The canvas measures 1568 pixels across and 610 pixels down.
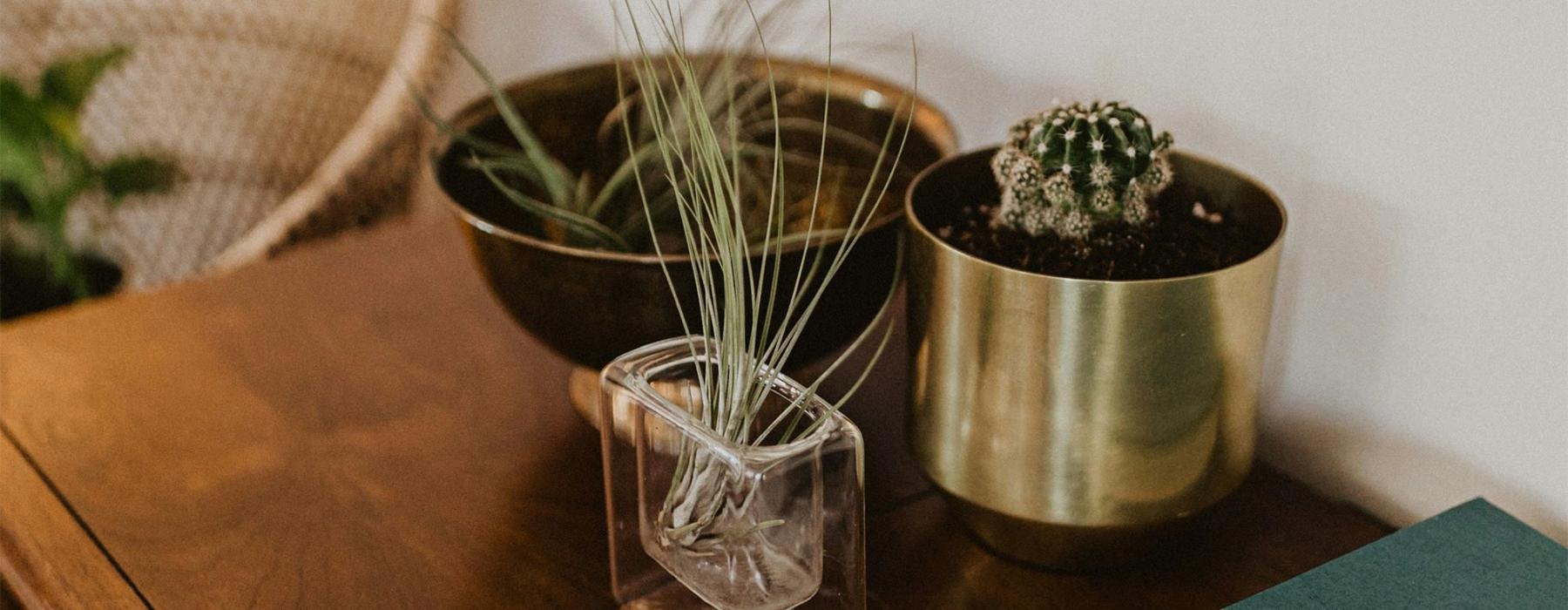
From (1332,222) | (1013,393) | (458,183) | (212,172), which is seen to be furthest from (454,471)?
(212,172)

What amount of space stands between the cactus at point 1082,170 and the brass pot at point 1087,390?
0.05 m

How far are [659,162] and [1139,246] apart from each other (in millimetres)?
361

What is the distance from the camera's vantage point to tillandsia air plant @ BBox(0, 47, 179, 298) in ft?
4.32

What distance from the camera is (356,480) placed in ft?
2.27

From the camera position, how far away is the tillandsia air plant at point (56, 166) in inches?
51.8

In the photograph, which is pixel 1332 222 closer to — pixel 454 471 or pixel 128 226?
pixel 454 471

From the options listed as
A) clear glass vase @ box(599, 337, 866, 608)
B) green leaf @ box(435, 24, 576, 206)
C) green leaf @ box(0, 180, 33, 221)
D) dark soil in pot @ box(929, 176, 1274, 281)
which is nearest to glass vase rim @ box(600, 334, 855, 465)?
clear glass vase @ box(599, 337, 866, 608)

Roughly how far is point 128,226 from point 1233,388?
1.33m

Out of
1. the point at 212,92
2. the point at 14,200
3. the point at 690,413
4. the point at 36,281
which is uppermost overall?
the point at 690,413

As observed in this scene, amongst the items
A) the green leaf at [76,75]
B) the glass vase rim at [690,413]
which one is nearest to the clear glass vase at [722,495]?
the glass vase rim at [690,413]

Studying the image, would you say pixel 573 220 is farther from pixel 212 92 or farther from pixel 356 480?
pixel 212 92

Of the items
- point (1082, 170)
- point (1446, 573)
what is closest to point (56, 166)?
point (1082, 170)

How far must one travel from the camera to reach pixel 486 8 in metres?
1.55

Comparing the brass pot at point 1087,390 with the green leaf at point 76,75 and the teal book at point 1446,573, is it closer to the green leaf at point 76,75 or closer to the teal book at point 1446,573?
the teal book at point 1446,573
